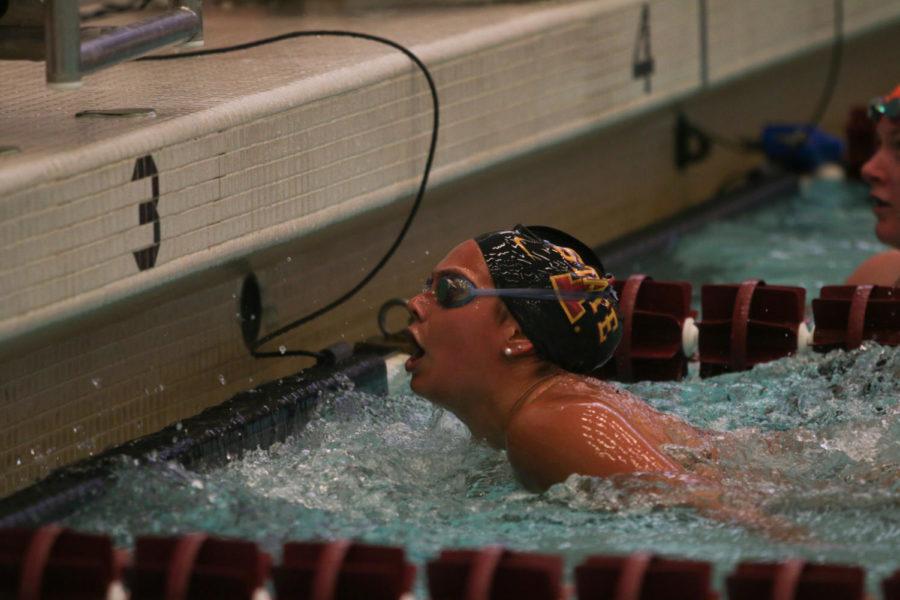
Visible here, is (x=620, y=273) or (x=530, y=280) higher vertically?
(x=530, y=280)

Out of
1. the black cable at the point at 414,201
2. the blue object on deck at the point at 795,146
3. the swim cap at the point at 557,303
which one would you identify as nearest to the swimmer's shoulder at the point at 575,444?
the swim cap at the point at 557,303

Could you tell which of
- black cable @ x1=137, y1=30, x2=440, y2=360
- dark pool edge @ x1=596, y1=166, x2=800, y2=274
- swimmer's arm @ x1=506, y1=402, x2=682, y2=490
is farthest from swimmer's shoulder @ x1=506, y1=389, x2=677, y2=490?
dark pool edge @ x1=596, y1=166, x2=800, y2=274

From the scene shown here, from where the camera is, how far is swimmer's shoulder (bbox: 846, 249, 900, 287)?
3.68 metres

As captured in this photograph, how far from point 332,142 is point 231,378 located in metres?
0.54

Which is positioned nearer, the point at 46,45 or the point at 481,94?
the point at 46,45

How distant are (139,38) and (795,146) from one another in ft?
10.6

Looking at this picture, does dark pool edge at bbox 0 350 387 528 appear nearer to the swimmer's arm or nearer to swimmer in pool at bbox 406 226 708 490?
swimmer in pool at bbox 406 226 708 490

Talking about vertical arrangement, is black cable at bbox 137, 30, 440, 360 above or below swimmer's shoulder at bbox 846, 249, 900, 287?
above

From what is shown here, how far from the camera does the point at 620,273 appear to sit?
437cm

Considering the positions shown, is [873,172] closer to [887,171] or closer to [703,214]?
[887,171]

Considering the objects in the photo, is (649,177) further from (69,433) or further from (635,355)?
(69,433)

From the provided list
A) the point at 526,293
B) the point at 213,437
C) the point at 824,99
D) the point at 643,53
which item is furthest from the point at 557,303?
the point at 824,99

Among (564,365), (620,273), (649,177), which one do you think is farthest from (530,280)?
(649,177)

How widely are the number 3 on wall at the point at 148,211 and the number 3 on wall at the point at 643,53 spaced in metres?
2.23
